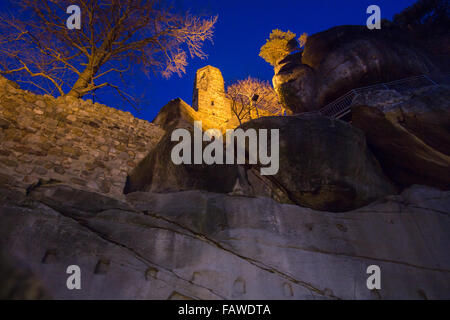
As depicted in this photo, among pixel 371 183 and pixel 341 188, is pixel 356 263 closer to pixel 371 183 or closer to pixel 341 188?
pixel 341 188

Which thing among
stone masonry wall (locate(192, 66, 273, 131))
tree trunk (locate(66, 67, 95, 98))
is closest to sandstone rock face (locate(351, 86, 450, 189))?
tree trunk (locate(66, 67, 95, 98))

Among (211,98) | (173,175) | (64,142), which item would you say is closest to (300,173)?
(173,175)

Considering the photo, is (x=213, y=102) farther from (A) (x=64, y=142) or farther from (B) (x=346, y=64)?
(A) (x=64, y=142)

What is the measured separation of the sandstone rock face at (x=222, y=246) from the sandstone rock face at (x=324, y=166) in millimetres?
418

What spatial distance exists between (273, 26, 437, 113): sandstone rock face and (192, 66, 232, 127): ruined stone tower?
7.01m

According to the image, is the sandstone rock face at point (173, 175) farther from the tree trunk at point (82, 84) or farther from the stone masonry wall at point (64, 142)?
the tree trunk at point (82, 84)

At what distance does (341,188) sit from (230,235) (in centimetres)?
254

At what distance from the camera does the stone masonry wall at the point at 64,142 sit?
4.33 meters

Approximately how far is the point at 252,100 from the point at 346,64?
900 cm

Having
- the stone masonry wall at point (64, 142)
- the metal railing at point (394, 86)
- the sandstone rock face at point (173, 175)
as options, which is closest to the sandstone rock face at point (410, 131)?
the metal railing at point (394, 86)

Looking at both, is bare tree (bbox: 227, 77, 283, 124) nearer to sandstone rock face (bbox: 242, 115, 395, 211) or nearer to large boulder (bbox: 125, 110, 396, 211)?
sandstone rock face (bbox: 242, 115, 395, 211)

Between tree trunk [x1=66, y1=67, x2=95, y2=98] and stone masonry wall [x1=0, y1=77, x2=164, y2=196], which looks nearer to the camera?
stone masonry wall [x1=0, y1=77, x2=164, y2=196]

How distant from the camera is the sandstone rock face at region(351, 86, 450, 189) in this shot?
536 cm
